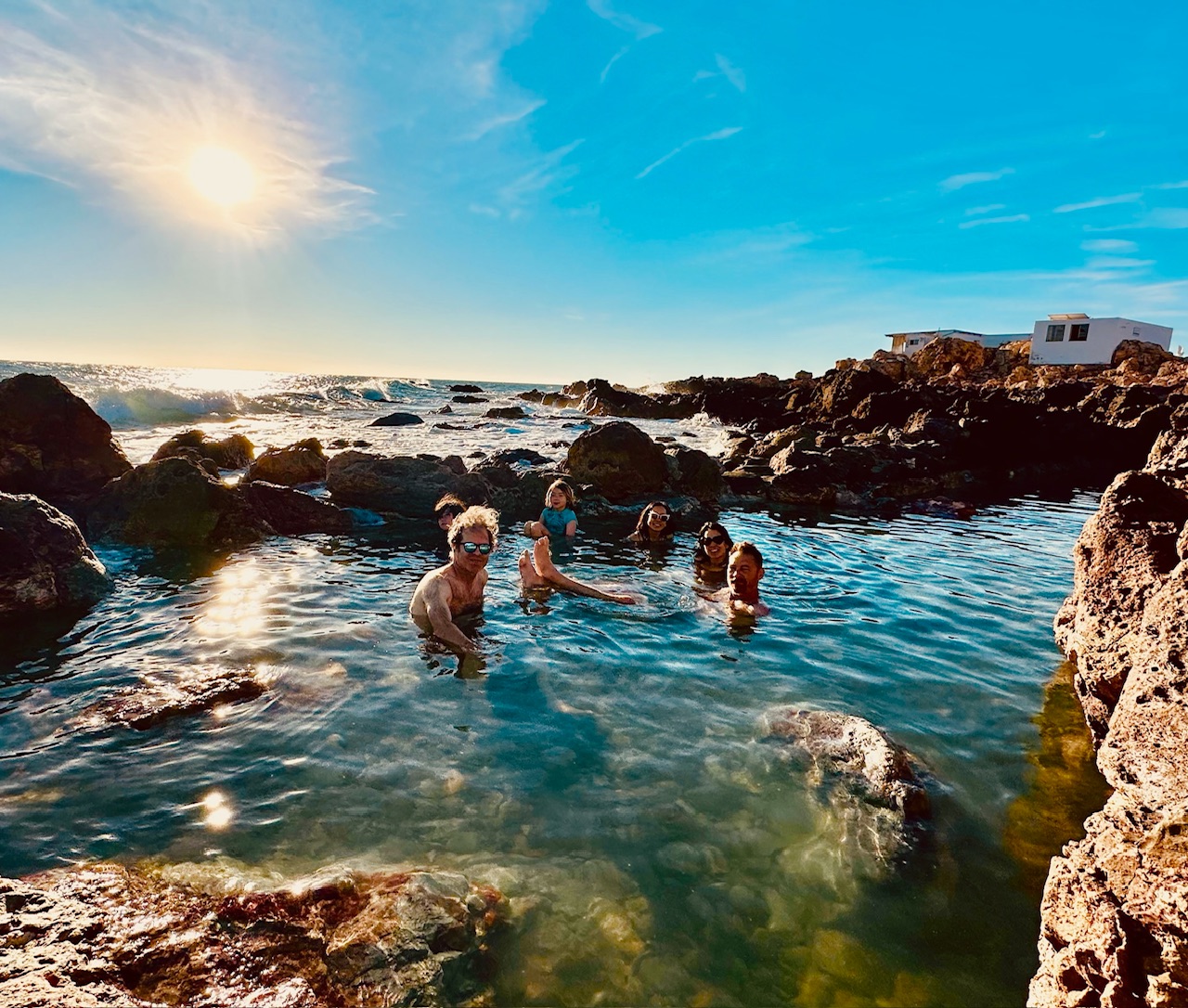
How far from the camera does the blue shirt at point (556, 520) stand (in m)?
13.7

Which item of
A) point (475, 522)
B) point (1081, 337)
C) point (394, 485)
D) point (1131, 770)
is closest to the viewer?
point (1131, 770)

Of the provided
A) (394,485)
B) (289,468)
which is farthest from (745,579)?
(289,468)

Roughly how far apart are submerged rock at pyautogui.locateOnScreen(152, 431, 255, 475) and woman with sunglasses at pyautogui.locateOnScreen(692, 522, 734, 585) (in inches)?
567

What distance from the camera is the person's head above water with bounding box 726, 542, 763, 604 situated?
29.7 ft

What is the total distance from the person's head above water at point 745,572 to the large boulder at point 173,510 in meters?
9.77

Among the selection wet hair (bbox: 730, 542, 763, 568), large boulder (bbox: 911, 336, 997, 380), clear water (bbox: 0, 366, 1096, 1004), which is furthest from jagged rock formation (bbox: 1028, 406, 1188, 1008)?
large boulder (bbox: 911, 336, 997, 380)

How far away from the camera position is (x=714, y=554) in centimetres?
1086

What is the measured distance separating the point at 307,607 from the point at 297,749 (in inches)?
153

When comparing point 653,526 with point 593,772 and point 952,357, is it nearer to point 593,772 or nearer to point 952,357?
point 593,772

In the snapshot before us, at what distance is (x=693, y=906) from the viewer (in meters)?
3.78

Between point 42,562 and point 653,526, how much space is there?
1004 cm

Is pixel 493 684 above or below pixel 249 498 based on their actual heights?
below

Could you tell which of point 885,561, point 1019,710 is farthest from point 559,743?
point 885,561

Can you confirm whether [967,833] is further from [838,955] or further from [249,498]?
[249,498]
